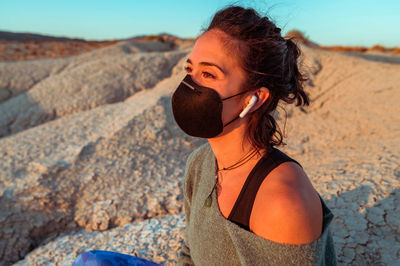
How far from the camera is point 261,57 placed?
1.04 m

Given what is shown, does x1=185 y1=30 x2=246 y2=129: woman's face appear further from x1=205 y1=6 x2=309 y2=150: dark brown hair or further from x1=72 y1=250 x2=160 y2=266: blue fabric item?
x1=72 y1=250 x2=160 y2=266: blue fabric item

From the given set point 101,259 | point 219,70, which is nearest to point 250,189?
point 219,70

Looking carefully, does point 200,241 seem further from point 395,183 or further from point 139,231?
point 395,183

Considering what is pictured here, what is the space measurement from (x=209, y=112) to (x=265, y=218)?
1.54 feet

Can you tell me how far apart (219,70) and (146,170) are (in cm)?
216

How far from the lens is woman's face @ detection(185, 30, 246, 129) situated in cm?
107

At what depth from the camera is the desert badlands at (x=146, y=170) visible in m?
1.98

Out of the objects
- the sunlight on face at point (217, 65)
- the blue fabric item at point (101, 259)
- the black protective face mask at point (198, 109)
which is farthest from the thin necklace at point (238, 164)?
the blue fabric item at point (101, 259)

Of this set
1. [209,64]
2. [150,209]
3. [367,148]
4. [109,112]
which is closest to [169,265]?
[150,209]

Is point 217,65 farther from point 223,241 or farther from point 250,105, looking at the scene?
point 223,241

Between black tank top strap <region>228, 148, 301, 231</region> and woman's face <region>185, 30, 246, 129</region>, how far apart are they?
0.24m

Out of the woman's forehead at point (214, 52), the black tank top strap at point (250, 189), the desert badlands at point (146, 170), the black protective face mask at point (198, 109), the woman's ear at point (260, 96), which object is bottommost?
the desert badlands at point (146, 170)

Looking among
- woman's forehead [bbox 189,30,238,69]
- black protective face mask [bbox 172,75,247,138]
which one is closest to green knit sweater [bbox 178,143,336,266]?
black protective face mask [bbox 172,75,247,138]

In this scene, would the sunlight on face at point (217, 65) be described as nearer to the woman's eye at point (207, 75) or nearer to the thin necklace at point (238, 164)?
the woman's eye at point (207, 75)
